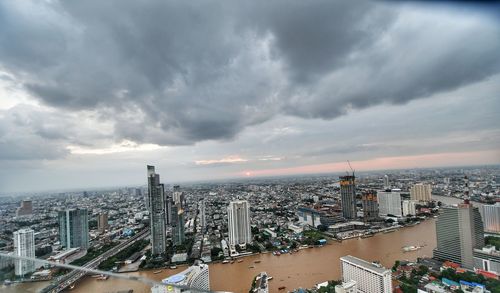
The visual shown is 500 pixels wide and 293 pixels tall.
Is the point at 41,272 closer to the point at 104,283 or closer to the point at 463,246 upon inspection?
the point at 104,283

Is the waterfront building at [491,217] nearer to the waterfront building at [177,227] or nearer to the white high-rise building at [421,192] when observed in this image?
the white high-rise building at [421,192]

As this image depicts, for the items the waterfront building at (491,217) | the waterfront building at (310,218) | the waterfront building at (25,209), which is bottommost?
the waterfront building at (310,218)

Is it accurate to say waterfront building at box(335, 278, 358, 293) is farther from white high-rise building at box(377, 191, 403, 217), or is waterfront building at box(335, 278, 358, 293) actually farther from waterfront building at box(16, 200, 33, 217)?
white high-rise building at box(377, 191, 403, 217)

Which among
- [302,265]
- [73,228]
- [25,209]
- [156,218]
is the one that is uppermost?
[25,209]

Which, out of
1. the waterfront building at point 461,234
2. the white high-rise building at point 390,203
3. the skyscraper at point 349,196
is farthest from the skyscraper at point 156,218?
the white high-rise building at point 390,203

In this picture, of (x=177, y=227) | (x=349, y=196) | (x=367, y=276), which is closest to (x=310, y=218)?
(x=349, y=196)

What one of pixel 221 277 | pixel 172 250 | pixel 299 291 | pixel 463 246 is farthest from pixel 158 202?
pixel 463 246

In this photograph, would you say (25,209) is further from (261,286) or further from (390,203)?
(390,203)
